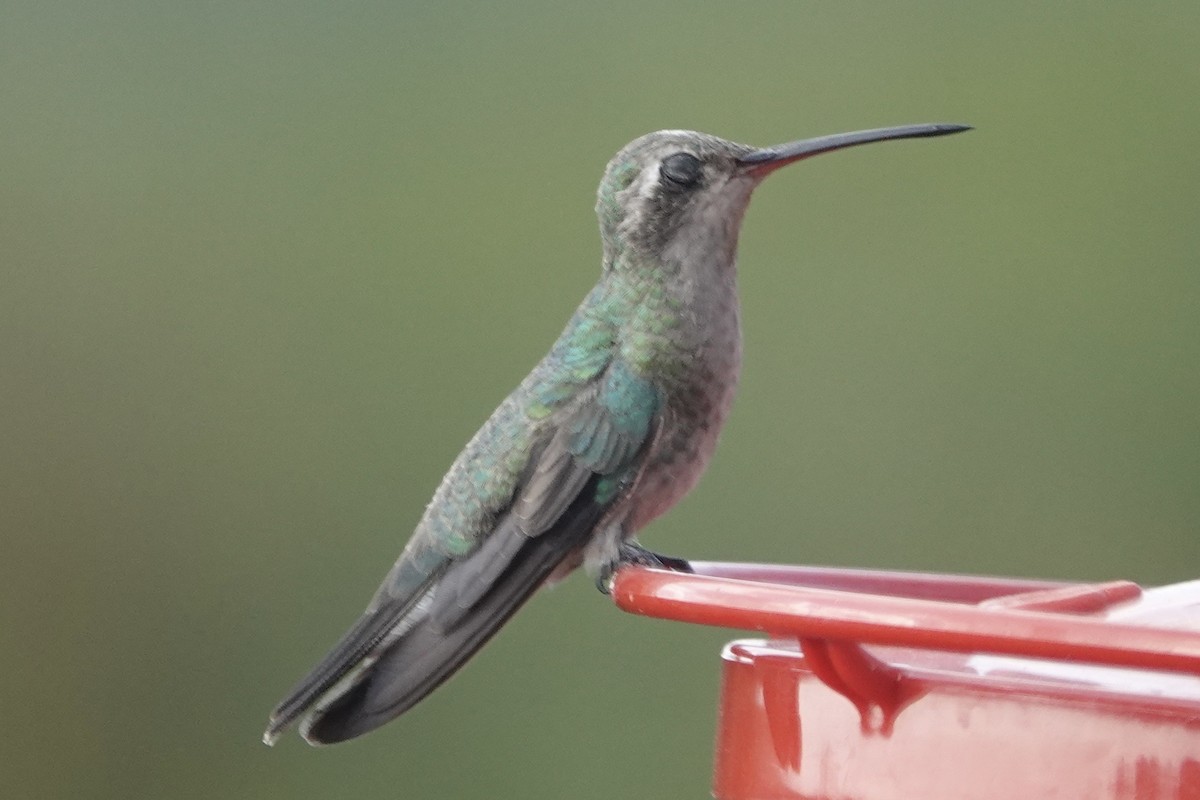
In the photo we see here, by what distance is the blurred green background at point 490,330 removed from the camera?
13.4 ft

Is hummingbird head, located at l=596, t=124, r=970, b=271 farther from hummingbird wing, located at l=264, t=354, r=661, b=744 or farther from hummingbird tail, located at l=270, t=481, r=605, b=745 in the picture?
hummingbird tail, located at l=270, t=481, r=605, b=745

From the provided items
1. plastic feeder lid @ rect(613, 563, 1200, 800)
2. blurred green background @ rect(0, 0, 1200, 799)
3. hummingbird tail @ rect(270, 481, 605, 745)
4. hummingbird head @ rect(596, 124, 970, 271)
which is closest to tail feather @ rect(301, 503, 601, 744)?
hummingbird tail @ rect(270, 481, 605, 745)

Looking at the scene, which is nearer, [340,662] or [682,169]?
[340,662]

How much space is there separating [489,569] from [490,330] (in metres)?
2.58

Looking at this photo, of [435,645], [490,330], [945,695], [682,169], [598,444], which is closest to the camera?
[945,695]

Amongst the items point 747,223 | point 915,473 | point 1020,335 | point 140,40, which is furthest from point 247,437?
point 1020,335

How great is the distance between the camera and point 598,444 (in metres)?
2.14

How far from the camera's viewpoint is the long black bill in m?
2.00

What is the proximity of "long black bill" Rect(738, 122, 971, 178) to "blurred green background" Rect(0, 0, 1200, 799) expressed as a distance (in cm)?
202

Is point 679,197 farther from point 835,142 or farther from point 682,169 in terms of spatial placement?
point 835,142

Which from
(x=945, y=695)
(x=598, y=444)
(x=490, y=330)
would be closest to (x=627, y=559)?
(x=598, y=444)

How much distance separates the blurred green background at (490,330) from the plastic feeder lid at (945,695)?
2.75 meters

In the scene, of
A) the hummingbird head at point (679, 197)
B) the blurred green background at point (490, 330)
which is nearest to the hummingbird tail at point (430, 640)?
the hummingbird head at point (679, 197)

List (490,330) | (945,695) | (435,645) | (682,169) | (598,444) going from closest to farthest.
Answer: (945,695) < (435,645) < (598,444) < (682,169) < (490,330)
